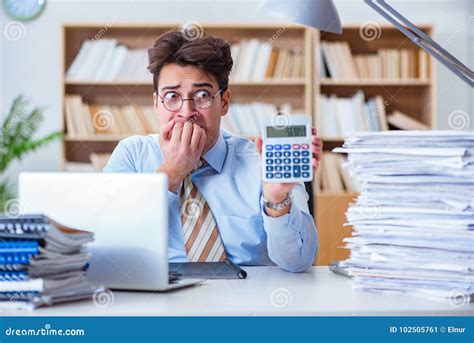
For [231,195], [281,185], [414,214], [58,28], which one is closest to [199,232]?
[231,195]

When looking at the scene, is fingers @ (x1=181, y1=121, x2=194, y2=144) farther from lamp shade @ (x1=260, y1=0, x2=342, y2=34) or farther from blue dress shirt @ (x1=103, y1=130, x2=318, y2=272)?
lamp shade @ (x1=260, y1=0, x2=342, y2=34)

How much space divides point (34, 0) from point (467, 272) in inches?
141

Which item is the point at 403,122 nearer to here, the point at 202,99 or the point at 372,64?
the point at 372,64

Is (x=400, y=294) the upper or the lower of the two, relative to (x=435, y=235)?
lower

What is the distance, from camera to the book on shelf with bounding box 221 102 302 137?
3.96 metres

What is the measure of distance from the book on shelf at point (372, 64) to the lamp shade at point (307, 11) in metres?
2.30

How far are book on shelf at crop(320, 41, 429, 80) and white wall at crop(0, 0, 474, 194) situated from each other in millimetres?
237

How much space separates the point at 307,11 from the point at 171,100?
0.57m

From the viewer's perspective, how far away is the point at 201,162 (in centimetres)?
204

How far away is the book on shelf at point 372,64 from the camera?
400cm

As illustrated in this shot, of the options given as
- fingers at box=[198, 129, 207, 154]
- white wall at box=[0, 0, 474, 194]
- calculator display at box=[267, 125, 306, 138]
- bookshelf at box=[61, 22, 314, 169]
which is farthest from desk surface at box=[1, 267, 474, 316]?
white wall at box=[0, 0, 474, 194]
